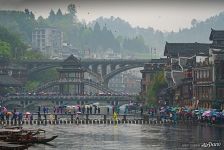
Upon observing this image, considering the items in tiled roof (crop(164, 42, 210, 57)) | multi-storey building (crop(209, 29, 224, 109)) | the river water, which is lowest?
the river water

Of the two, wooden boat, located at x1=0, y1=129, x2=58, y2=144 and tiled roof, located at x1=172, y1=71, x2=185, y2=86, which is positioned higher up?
tiled roof, located at x1=172, y1=71, x2=185, y2=86

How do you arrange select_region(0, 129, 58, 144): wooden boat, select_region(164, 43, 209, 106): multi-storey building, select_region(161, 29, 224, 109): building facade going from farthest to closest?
select_region(164, 43, 209, 106): multi-storey building, select_region(161, 29, 224, 109): building facade, select_region(0, 129, 58, 144): wooden boat

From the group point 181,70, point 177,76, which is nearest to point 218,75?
point 181,70

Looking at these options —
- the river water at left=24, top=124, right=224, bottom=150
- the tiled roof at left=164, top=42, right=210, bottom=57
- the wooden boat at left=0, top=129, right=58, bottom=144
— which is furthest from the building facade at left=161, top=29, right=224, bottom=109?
the wooden boat at left=0, top=129, right=58, bottom=144

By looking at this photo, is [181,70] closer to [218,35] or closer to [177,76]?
[177,76]

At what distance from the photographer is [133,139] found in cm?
9900

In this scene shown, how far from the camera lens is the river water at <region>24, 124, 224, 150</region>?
86.6 meters

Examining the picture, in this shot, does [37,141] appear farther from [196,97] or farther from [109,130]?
[196,97]

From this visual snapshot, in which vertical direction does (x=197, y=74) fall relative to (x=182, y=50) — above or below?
below

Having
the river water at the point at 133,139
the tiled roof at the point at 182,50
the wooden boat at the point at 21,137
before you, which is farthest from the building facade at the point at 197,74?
the wooden boat at the point at 21,137

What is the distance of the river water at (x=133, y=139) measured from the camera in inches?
3410

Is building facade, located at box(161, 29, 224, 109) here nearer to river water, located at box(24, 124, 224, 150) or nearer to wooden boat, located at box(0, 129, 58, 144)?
river water, located at box(24, 124, 224, 150)

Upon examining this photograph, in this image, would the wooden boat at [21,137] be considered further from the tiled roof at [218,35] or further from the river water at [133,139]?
the tiled roof at [218,35]

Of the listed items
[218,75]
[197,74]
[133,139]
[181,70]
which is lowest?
[133,139]
